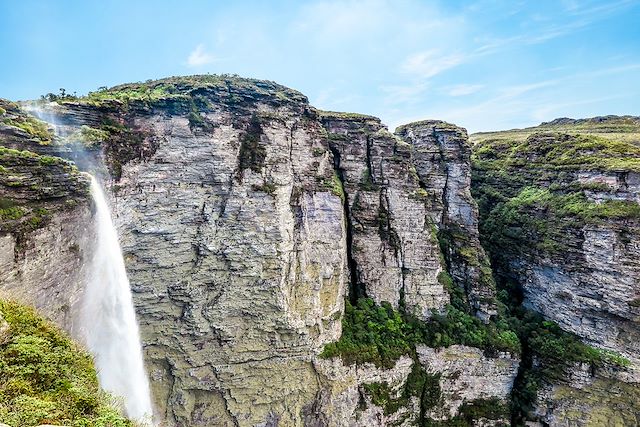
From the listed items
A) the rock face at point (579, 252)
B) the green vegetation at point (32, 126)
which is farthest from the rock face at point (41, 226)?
the rock face at point (579, 252)

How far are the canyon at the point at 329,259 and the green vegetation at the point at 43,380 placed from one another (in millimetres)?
4374

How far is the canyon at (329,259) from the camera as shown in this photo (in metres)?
17.5

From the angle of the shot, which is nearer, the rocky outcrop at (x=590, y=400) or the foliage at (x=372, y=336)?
the rocky outcrop at (x=590, y=400)

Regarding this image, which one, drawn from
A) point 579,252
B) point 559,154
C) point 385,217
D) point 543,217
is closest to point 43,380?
point 385,217

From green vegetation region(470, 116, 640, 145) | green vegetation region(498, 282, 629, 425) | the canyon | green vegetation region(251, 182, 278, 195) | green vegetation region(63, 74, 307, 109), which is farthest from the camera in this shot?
green vegetation region(470, 116, 640, 145)

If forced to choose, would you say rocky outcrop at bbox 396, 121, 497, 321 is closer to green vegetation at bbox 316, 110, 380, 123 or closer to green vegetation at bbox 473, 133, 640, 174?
green vegetation at bbox 316, 110, 380, 123

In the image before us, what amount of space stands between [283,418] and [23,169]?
18.9 meters

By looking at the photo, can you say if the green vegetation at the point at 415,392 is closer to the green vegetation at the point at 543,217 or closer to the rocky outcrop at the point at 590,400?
the rocky outcrop at the point at 590,400

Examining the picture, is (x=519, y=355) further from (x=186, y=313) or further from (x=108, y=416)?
(x=108, y=416)

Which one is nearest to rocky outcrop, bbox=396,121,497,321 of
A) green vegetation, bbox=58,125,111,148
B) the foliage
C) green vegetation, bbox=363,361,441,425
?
the foliage

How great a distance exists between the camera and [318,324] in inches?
902

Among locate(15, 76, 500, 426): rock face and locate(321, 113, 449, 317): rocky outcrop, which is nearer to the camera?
locate(15, 76, 500, 426): rock face

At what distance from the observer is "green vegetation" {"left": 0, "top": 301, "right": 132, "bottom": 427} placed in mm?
6566

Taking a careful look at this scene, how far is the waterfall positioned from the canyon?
75 cm
